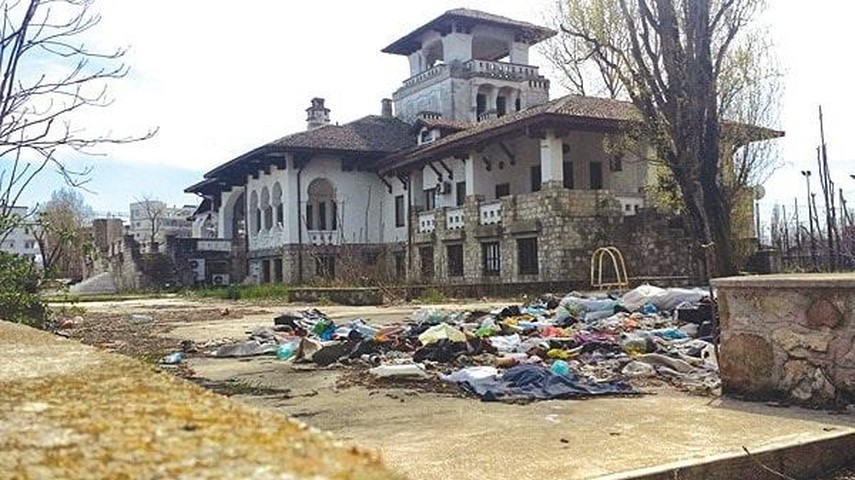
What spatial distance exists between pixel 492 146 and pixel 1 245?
2094 centimetres

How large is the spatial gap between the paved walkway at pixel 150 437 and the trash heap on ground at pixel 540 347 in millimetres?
3998

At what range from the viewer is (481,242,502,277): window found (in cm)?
2689

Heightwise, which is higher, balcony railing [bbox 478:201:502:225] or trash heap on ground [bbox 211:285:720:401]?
balcony railing [bbox 478:201:502:225]

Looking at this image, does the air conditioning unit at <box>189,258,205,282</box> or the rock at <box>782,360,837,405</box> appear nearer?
the rock at <box>782,360,837,405</box>

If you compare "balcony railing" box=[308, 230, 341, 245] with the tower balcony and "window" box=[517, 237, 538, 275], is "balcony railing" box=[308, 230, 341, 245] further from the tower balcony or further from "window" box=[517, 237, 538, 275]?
"window" box=[517, 237, 538, 275]

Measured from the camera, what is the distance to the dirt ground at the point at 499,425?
138 inches

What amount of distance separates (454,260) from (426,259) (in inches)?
91.7

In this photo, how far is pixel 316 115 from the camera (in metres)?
42.4

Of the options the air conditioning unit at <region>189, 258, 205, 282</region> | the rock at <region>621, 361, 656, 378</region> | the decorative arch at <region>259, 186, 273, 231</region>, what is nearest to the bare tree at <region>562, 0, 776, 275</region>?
the rock at <region>621, 361, 656, 378</region>

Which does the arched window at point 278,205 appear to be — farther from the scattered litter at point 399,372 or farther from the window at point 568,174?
the scattered litter at point 399,372

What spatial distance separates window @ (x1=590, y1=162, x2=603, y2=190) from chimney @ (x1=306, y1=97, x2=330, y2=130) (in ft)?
61.0

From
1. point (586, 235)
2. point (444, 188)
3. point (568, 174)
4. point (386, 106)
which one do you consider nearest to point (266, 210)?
point (386, 106)

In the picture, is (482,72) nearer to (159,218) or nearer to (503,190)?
(503,190)

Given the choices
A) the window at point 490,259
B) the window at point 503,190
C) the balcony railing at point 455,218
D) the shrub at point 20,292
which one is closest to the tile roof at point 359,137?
the balcony railing at point 455,218
